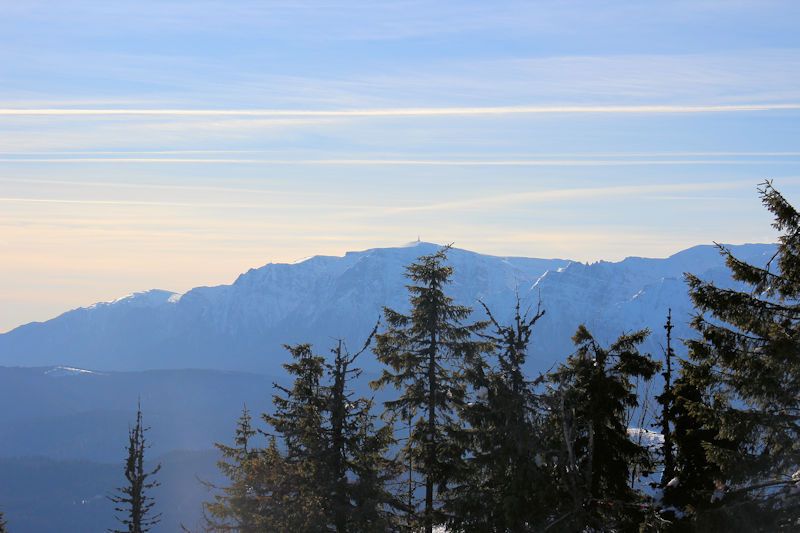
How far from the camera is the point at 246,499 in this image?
105 ft

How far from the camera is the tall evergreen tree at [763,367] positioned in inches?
754

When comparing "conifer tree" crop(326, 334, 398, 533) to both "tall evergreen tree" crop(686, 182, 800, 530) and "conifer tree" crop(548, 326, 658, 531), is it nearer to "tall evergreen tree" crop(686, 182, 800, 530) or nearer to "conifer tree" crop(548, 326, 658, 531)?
"conifer tree" crop(548, 326, 658, 531)

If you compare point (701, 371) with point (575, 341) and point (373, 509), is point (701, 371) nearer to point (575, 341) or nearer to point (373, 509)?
point (575, 341)

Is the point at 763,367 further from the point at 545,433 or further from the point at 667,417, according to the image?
the point at 667,417

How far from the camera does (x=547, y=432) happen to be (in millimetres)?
23328

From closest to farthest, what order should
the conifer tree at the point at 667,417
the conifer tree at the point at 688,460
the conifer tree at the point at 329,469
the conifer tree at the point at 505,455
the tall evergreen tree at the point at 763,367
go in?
the tall evergreen tree at the point at 763,367, the conifer tree at the point at 505,455, the conifer tree at the point at 688,460, the conifer tree at the point at 329,469, the conifer tree at the point at 667,417

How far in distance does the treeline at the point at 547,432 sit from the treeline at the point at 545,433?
0.16 feet

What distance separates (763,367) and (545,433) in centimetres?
589

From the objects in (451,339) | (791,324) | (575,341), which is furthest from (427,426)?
(791,324)

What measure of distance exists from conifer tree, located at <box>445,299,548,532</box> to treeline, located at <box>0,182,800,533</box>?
0.05m

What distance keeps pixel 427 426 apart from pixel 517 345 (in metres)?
9.63

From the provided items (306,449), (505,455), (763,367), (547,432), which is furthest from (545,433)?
(306,449)

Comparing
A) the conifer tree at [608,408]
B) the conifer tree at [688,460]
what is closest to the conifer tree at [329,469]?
the conifer tree at [608,408]

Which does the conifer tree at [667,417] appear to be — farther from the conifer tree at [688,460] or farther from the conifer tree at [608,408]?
the conifer tree at [608,408]
